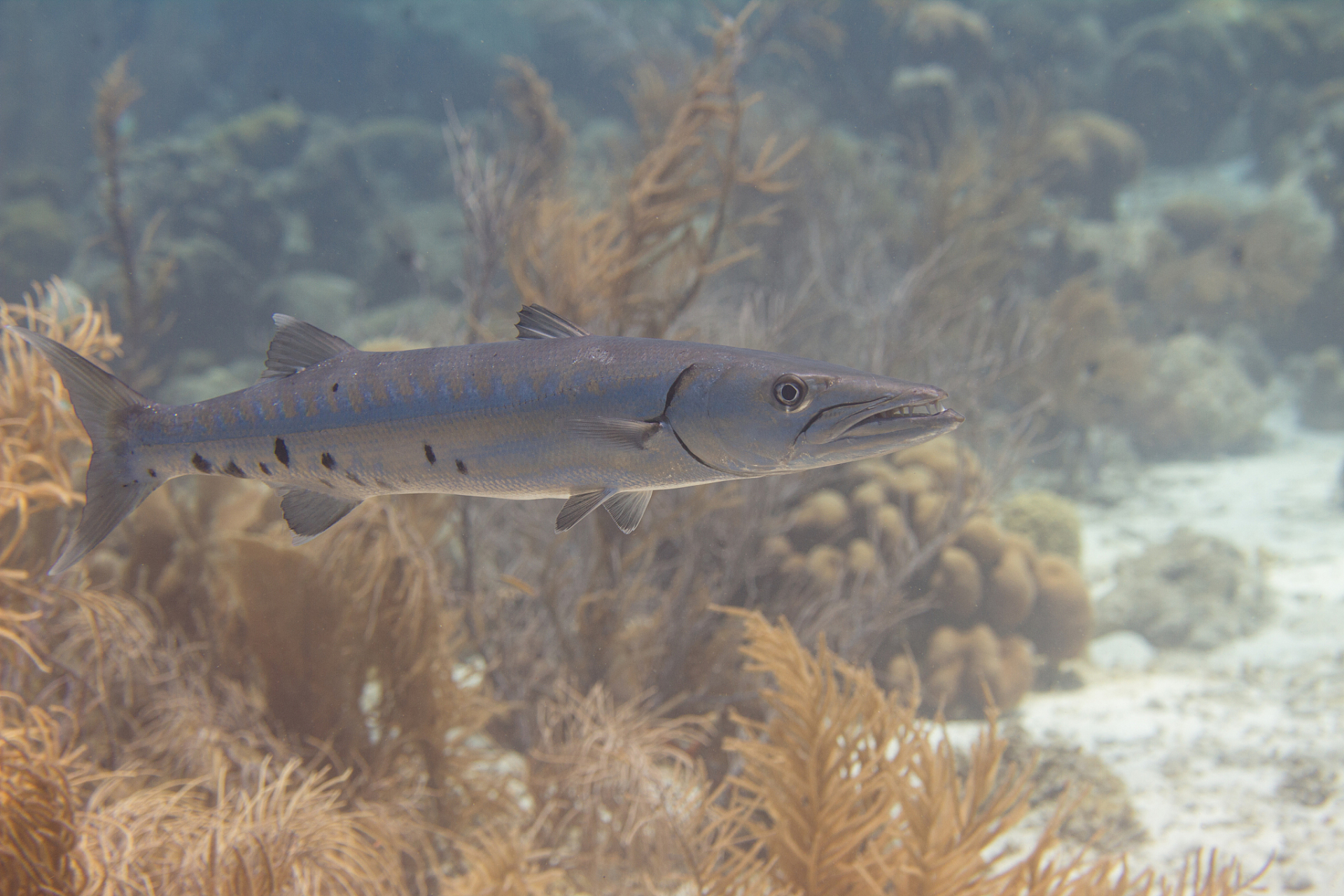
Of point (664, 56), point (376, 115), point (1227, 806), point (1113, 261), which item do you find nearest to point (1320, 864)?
point (1227, 806)

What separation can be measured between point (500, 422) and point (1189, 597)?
8836 millimetres

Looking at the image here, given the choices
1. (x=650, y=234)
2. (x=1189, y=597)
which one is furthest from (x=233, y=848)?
(x=1189, y=597)

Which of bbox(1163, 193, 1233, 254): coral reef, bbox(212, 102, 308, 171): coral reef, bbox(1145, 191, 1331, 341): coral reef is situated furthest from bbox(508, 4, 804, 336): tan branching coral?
bbox(212, 102, 308, 171): coral reef

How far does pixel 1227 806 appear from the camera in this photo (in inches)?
181

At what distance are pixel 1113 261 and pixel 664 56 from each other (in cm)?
1096

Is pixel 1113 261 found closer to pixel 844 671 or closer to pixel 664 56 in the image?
pixel 664 56

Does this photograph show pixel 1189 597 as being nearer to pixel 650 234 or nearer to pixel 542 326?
pixel 650 234

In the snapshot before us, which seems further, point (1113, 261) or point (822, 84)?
point (822, 84)

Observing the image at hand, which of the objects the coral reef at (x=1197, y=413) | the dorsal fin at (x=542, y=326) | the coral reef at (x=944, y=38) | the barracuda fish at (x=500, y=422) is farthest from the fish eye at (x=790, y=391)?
the coral reef at (x=944, y=38)

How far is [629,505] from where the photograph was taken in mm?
1805

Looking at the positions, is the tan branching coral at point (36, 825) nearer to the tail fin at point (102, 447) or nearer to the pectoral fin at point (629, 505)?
the tail fin at point (102, 447)

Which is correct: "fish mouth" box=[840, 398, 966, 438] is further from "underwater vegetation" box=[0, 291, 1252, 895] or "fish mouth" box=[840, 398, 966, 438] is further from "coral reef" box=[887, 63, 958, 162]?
"coral reef" box=[887, 63, 958, 162]

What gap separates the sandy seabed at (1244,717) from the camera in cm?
429

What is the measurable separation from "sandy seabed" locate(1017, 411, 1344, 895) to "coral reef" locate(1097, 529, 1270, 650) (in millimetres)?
201
